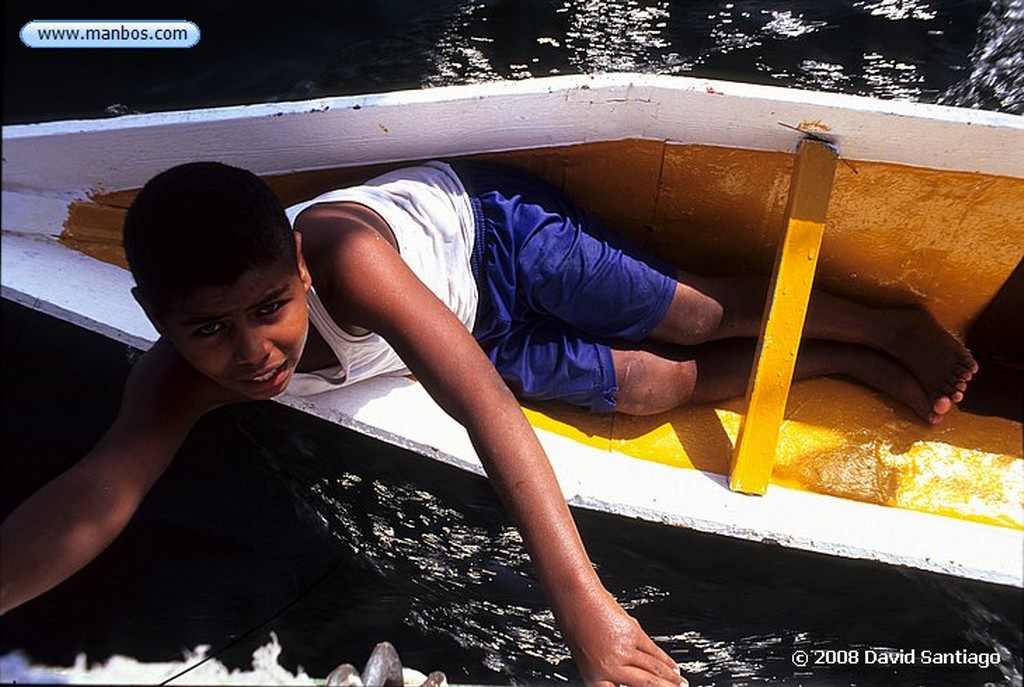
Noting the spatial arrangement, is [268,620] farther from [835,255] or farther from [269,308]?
[835,255]

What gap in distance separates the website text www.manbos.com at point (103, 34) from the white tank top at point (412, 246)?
161 cm

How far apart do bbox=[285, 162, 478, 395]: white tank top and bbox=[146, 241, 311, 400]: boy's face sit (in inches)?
6.9

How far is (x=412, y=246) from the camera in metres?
1.80

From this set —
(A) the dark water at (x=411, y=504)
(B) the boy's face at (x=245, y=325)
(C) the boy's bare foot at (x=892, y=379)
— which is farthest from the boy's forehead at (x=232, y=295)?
(C) the boy's bare foot at (x=892, y=379)

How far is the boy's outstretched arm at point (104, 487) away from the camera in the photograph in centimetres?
149

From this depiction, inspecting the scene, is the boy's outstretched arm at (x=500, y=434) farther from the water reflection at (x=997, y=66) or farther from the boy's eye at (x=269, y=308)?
the water reflection at (x=997, y=66)

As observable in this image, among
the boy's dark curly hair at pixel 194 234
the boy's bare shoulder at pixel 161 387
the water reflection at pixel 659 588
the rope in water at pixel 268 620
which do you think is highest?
the boy's dark curly hair at pixel 194 234

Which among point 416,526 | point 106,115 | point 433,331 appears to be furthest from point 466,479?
point 106,115

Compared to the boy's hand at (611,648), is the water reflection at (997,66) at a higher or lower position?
higher

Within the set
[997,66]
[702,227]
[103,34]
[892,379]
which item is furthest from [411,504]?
[997,66]

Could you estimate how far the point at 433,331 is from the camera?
5.25 feet

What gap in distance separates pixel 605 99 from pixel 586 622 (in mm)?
1044

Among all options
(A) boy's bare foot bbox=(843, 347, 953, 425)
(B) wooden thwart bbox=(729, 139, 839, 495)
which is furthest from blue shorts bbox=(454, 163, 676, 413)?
(A) boy's bare foot bbox=(843, 347, 953, 425)

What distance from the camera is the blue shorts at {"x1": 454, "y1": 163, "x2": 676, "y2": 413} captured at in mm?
2002
